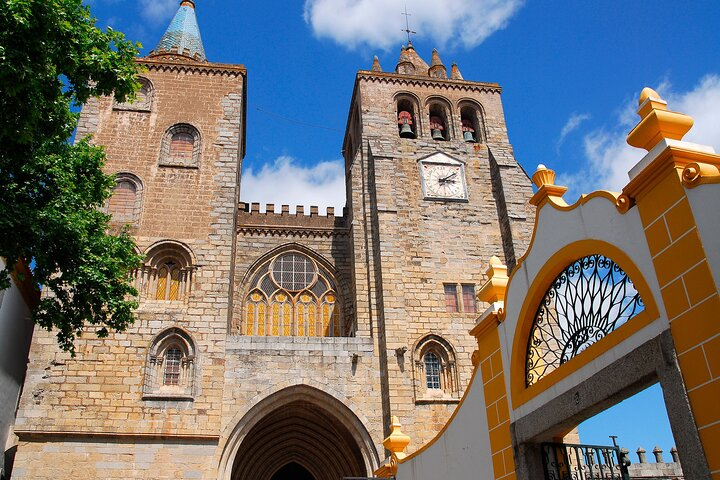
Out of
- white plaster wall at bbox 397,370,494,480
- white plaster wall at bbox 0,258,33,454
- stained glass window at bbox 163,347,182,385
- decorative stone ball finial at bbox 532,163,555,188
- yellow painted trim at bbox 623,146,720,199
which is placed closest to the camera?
yellow painted trim at bbox 623,146,720,199

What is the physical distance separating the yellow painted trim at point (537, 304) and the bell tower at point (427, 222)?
8.65 meters

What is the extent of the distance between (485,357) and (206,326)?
955cm

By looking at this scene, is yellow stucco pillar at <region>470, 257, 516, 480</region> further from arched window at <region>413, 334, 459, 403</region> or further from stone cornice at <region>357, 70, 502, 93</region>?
stone cornice at <region>357, 70, 502, 93</region>

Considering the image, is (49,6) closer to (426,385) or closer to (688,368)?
(688,368)

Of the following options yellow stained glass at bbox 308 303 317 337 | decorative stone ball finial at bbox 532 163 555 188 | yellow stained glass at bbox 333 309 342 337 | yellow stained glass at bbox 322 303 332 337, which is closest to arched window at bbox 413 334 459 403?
yellow stained glass at bbox 333 309 342 337

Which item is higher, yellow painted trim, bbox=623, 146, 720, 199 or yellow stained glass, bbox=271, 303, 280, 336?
yellow stained glass, bbox=271, 303, 280, 336

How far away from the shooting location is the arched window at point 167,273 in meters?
16.6

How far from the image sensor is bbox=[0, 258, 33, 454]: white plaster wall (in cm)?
1404

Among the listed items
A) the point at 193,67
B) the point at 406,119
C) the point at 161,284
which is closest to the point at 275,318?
the point at 161,284

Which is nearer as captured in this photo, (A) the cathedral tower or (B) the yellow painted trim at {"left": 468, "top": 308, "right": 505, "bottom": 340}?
(B) the yellow painted trim at {"left": 468, "top": 308, "right": 505, "bottom": 340}

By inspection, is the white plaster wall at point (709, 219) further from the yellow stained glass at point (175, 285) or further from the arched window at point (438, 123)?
the arched window at point (438, 123)

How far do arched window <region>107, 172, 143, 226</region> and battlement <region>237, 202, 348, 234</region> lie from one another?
3690mm

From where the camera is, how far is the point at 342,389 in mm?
15758

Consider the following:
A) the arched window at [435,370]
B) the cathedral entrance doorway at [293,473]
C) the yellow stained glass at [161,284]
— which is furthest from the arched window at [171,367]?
the cathedral entrance doorway at [293,473]
